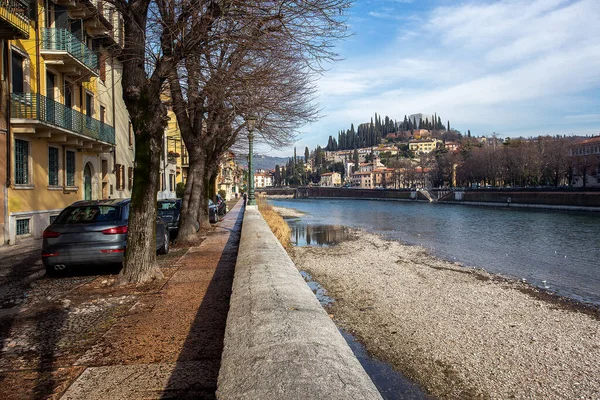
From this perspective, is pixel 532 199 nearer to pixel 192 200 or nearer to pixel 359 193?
pixel 359 193

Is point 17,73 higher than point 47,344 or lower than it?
higher

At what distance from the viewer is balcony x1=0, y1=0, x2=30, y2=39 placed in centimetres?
1336

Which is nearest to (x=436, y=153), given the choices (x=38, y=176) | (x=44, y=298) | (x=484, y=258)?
(x=484, y=258)

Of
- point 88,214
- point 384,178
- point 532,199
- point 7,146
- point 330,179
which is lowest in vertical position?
point 532,199

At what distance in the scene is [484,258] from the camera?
1981 cm

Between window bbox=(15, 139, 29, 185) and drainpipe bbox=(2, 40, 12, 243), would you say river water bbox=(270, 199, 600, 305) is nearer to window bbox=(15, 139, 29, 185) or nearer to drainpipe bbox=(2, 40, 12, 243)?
window bbox=(15, 139, 29, 185)

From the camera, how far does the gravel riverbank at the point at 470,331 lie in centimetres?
608

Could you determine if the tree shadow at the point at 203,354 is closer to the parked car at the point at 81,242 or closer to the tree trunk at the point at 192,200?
the parked car at the point at 81,242

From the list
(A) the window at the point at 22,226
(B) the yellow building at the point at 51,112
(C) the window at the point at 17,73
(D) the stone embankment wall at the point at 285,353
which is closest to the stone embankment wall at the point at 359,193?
(B) the yellow building at the point at 51,112

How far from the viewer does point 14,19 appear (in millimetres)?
13852

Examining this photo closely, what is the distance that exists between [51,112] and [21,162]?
213 centimetres

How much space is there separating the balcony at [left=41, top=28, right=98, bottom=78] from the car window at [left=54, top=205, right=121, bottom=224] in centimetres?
919

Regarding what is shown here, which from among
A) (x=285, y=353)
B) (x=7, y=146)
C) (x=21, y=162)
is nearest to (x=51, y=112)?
(x=21, y=162)

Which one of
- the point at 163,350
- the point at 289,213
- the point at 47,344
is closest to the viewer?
the point at 163,350
